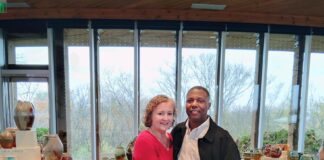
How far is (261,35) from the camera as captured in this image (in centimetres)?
505

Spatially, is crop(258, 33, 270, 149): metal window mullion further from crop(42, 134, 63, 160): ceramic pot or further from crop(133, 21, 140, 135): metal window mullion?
crop(42, 134, 63, 160): ceramic pot

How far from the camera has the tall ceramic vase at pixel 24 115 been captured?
79.5 inches

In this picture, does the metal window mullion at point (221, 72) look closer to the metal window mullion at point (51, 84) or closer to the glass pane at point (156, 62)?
the glass pane at point (156, 62)

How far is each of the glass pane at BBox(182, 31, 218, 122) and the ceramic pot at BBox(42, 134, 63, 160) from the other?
315cm

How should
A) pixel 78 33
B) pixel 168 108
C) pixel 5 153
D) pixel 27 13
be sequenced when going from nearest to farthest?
pixel 168 108
pixel 5 153
pixel 27 13
pixel 78 33

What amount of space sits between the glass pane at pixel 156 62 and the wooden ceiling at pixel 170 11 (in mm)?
482

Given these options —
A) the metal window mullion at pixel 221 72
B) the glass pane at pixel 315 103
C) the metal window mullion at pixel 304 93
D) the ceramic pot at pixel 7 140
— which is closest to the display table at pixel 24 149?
the ceramic pot at pixel 7 140

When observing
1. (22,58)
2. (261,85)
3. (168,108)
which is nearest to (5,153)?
(168,108)

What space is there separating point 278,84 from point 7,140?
477 cm

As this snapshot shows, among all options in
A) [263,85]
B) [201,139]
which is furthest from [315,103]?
[201,139]

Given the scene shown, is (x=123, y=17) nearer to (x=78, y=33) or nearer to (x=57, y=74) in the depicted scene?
(x=78, y=33)

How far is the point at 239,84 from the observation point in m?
5.14

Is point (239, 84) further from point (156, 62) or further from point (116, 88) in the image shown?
point (116, 88)

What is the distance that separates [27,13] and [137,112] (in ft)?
8.77
